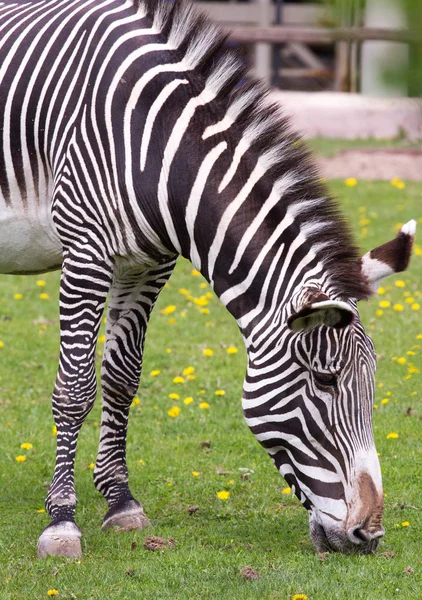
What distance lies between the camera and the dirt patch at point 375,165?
14742 mm

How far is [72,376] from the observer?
13.5 feet

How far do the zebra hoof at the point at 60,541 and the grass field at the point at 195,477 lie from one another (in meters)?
0.06

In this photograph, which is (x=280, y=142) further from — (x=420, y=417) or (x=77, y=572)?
(x=420, y=417)

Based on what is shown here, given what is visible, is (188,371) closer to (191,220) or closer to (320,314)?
(191,220)

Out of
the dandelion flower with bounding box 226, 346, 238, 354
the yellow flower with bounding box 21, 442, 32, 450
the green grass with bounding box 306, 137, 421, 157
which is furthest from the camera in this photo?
the green grass with bounding box 306, 137, 421, 157

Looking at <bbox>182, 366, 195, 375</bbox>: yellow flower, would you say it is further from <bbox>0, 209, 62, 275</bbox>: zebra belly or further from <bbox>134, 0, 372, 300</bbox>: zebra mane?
<bbox>134, 0, 372, 300</bbox>: zebra mane

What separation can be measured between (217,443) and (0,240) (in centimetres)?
224

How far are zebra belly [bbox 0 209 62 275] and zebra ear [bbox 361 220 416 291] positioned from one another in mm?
1582

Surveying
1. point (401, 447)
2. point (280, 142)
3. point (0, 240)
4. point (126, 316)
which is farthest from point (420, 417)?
point (0, 240)

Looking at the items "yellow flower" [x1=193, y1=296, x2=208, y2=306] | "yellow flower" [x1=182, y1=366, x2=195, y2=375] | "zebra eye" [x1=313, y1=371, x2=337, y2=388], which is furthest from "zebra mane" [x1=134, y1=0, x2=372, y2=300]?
"yellow flower" [x1=193, y1=296, x2=208, y2=306]

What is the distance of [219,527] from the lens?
445 centimetres

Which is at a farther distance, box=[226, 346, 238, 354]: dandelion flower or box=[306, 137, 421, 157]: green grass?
box=[306, 137, 421, 157]: green grass

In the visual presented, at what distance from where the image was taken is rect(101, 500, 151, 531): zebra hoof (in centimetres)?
445

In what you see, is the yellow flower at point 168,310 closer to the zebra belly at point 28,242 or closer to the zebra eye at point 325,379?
the zebra belly at point 28,242
